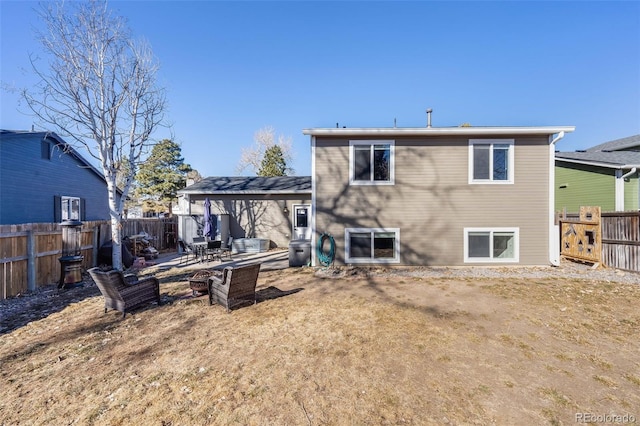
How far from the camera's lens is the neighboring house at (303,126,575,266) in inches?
348

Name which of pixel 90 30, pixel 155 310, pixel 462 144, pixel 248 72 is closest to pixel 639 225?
pixel 462 144

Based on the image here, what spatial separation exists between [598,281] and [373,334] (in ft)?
24.1

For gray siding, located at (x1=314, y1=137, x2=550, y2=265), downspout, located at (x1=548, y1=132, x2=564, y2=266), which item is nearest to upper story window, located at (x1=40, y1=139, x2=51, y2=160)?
gray siding, located at (x1=314, y1=137, x2=550, y2=265)

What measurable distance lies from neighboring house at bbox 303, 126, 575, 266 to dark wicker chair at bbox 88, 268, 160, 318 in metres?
5.07

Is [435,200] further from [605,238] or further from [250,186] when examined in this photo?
[250,186]

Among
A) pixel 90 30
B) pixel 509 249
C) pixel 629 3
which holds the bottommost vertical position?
pixel 509 249

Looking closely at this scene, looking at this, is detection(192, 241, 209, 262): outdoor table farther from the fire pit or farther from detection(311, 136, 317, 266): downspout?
detection(311, 136, 317, 266): downspout

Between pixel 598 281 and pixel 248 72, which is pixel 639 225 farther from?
pixel 248 72

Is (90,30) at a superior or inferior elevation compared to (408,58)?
inferior

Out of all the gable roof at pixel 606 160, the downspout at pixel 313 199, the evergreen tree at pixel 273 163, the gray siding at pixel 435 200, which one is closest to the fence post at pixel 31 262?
the downspout at pixel 313 199

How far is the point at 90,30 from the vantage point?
27.5ft

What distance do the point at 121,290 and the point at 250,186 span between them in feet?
33.4

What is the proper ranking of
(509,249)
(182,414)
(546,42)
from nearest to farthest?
1. (182,414)
2. (509,249)
3. (546,42)

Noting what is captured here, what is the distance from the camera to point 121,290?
496cm
